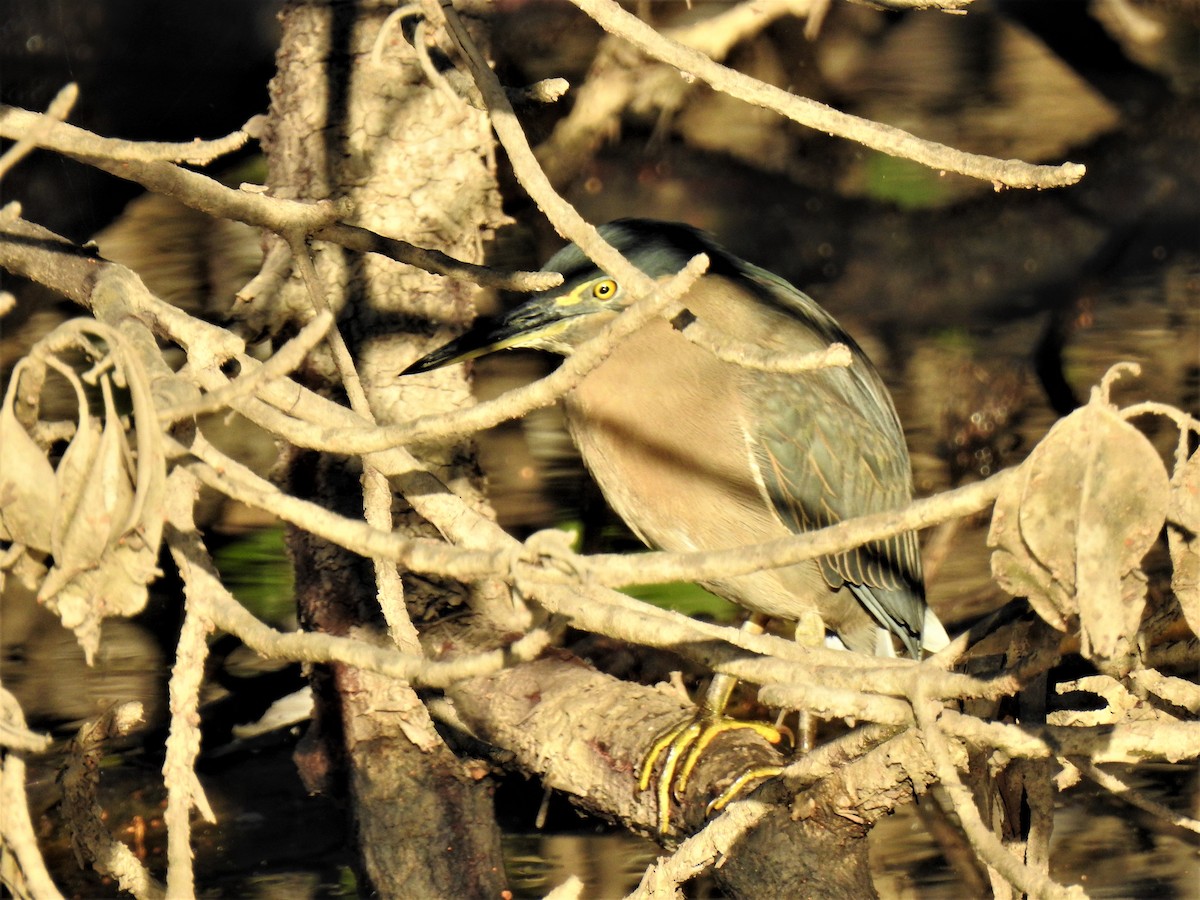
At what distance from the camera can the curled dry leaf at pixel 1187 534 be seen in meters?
1.05

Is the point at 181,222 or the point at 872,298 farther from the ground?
the point at 181,222

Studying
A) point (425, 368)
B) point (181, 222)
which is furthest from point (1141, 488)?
point (181, 222)

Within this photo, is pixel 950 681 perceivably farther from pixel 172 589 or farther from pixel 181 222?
pixel 181 222

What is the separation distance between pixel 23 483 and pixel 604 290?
1.49 meters

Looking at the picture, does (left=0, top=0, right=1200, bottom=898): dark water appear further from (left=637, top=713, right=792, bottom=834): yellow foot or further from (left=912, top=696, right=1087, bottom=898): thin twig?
(left=912, top=696, right=1087, bottom=898): thin twig

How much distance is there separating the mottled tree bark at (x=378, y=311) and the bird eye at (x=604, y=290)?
0.25 m

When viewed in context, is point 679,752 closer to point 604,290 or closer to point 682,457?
point 682,457

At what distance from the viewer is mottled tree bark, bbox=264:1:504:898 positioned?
2.22m

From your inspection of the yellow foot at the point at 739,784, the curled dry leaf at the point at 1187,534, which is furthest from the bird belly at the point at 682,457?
the curled dry leaf at the point at 1187,534

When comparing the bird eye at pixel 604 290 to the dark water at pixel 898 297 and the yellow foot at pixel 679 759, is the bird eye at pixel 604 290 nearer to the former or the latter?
the yellow foot at pixel 679 759

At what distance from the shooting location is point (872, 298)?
13.6 ft

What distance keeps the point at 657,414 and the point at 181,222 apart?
1.80 metres

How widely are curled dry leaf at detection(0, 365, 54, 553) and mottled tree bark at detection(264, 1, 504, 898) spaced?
3.87 ft

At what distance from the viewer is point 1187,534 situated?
1062 mm
